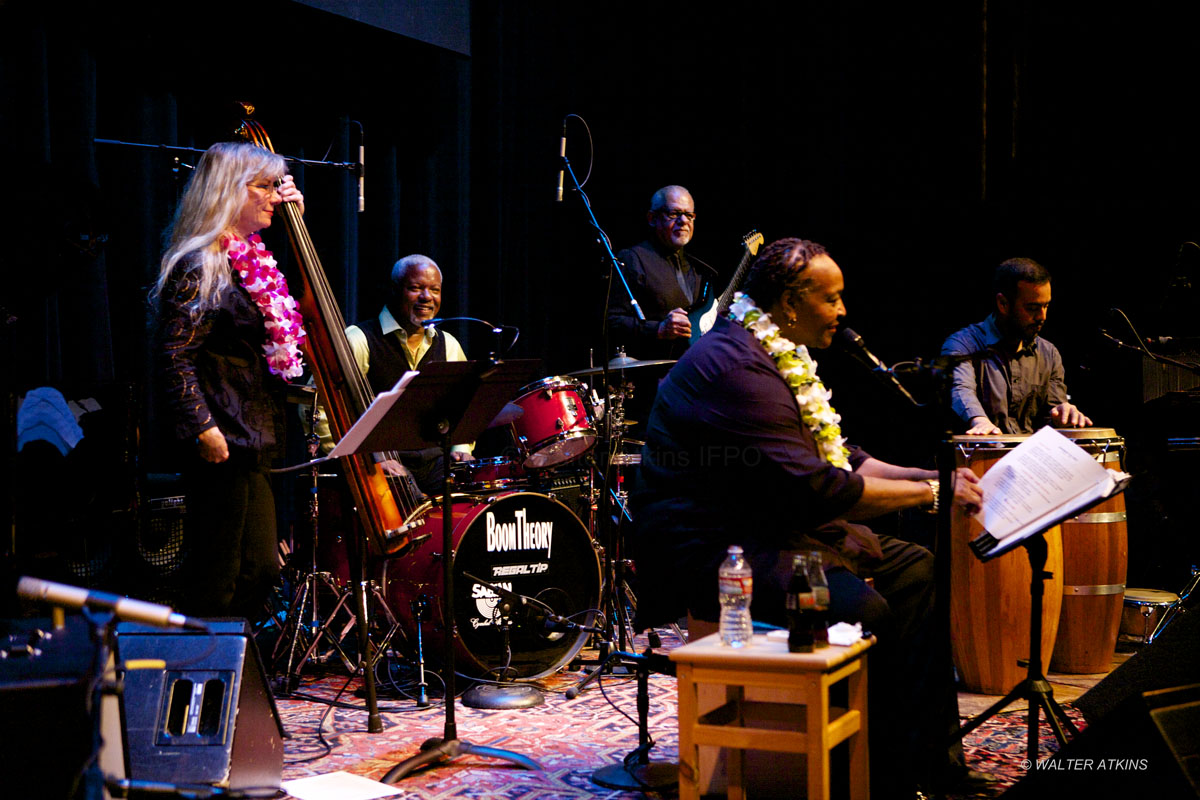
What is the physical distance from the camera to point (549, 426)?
15.5ft

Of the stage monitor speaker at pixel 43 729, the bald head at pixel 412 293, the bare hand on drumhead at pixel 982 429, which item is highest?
the bald head at pixel 412 293

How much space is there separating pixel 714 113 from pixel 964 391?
2.97 metres

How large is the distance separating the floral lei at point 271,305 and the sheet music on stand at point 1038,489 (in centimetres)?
237

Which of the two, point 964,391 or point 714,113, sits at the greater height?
point 714,113

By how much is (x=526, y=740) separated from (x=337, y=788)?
81 cm

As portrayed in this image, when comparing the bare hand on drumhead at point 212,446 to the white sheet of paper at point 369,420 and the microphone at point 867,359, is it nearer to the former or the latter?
the white sheet of paper at point 369,420

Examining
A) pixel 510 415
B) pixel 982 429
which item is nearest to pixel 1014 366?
pixel 982 429

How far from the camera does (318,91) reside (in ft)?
19.7

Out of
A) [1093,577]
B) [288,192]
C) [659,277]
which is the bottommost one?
[1093,577]

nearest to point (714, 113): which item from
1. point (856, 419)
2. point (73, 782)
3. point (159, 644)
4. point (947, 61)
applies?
point (947, 61)

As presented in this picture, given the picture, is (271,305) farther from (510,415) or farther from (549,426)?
(549,426)

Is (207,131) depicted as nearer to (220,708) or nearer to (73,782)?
(220,708)

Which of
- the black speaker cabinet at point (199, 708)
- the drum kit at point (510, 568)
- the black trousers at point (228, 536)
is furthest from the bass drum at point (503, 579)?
the black speaker cabinet at point (199, 708)

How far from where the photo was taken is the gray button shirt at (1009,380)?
4.92m
